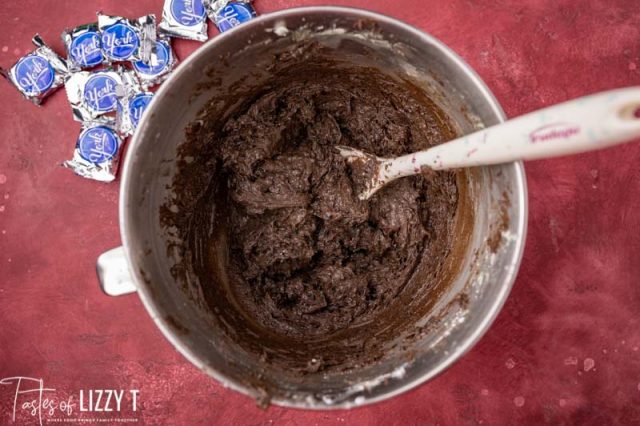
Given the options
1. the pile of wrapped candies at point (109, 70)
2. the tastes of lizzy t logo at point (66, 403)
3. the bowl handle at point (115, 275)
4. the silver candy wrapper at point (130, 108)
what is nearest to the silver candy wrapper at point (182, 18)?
the pile of wrapped candies at point (109, 70)

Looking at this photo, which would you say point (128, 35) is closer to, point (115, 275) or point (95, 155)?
point (95, 155)

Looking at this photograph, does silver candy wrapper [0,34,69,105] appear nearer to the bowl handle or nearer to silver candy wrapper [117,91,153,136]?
silver candy wrapper [117,91,153,136]

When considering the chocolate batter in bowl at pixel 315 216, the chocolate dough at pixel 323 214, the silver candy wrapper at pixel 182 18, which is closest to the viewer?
the chocolate batter in bowl at pixel 315 216

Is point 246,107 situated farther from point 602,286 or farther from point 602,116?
point 602,286

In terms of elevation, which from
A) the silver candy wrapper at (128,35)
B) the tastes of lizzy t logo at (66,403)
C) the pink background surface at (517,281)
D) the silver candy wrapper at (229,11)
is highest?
the silver candy wrapper at (229,11)

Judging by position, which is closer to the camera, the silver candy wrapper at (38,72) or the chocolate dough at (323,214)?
the chocolate dough at (323,214)

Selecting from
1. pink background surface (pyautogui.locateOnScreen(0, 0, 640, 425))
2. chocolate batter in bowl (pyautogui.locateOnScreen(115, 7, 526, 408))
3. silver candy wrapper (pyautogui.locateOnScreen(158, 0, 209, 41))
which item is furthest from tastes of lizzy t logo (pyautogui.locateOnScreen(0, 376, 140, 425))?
silver candy wrapper (pyautogui.locateOnScreen(158, 0, 209, 41))

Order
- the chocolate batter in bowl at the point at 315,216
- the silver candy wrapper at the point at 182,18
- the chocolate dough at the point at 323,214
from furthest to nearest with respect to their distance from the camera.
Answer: the silver candy wrapper at the point at 182,18 → the chocolate dough at the point at 323,214 → the chocolate batter in bowl at the point at 315,216

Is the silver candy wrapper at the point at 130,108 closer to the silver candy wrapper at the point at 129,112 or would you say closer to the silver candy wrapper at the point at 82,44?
the silver candy wrapper at the point at 129,112

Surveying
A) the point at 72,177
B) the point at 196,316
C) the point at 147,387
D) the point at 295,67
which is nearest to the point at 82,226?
the point at 72,177
